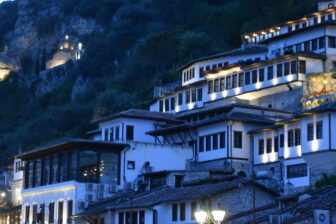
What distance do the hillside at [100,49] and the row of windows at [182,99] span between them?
9766 millimetres

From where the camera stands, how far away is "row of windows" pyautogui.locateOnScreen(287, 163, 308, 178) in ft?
203

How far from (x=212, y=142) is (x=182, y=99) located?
18776 mm

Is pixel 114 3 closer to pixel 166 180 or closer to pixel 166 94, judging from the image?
pixel 166 94

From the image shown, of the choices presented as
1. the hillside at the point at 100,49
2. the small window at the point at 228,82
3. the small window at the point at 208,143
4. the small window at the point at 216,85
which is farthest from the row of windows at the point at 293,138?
the hillside at the point at 100,49

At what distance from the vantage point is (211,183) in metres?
59.5

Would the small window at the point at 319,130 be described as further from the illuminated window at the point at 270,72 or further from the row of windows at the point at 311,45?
the row of windows at the point at 311,45

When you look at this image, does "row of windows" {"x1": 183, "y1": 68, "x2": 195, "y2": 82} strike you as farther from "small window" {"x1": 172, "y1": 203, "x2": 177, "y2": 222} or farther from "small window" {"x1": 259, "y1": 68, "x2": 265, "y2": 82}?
"small window" {"x1": 172, "y1": 203, "x2": 177, "y2": 222}

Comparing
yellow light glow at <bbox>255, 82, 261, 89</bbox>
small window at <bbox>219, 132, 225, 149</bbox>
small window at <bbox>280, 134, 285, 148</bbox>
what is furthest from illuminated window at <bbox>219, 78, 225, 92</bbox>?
small window at <bbox>280, 134, 285, 148</bbox>

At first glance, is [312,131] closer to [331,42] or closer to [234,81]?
[331,42]

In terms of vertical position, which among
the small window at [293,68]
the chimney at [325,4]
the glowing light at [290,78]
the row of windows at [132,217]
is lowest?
the row of windows at [132,217]

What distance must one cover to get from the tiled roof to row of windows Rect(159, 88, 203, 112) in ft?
74.5

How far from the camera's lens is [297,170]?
6256 cm

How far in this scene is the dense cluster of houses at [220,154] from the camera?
184ft

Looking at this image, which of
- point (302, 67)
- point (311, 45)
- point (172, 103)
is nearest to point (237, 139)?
point (302, 67)
